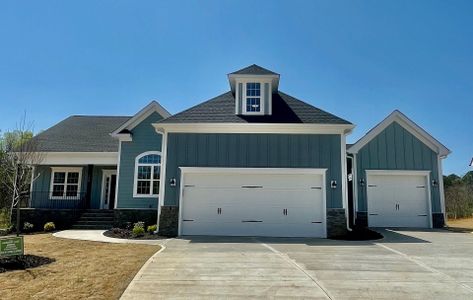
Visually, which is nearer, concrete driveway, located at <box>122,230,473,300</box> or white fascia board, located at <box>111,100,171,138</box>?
concrete driveway, located at <box>122,230,473,300</box>

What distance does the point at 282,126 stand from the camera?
1477cm

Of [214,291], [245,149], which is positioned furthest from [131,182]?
[214,291]

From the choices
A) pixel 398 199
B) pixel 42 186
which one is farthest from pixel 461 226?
pixel 42 186

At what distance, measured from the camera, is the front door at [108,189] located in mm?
20234

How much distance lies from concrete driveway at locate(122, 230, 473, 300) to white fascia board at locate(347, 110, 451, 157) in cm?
697

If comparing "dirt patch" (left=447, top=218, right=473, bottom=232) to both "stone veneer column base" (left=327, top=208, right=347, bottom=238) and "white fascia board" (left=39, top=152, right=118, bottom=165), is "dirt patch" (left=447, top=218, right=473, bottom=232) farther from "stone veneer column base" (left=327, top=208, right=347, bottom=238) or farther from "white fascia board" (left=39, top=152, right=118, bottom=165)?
"white fascia board" (left=39, top=152, right=118, bottom=165)

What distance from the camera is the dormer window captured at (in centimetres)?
1577

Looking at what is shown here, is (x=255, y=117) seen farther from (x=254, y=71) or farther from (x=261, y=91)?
(x=254, y=71)

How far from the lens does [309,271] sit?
309 inches

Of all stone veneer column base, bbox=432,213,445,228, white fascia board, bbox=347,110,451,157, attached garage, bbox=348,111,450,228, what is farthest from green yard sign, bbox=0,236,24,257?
stone veneer column base, bbox=432,213,445,228

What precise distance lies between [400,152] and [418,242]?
6677 mm

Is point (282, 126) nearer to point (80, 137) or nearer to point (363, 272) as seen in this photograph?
point (363, 272)

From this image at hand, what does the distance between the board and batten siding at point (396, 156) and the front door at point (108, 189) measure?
1371 centimetres

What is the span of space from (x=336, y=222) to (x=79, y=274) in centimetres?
994
